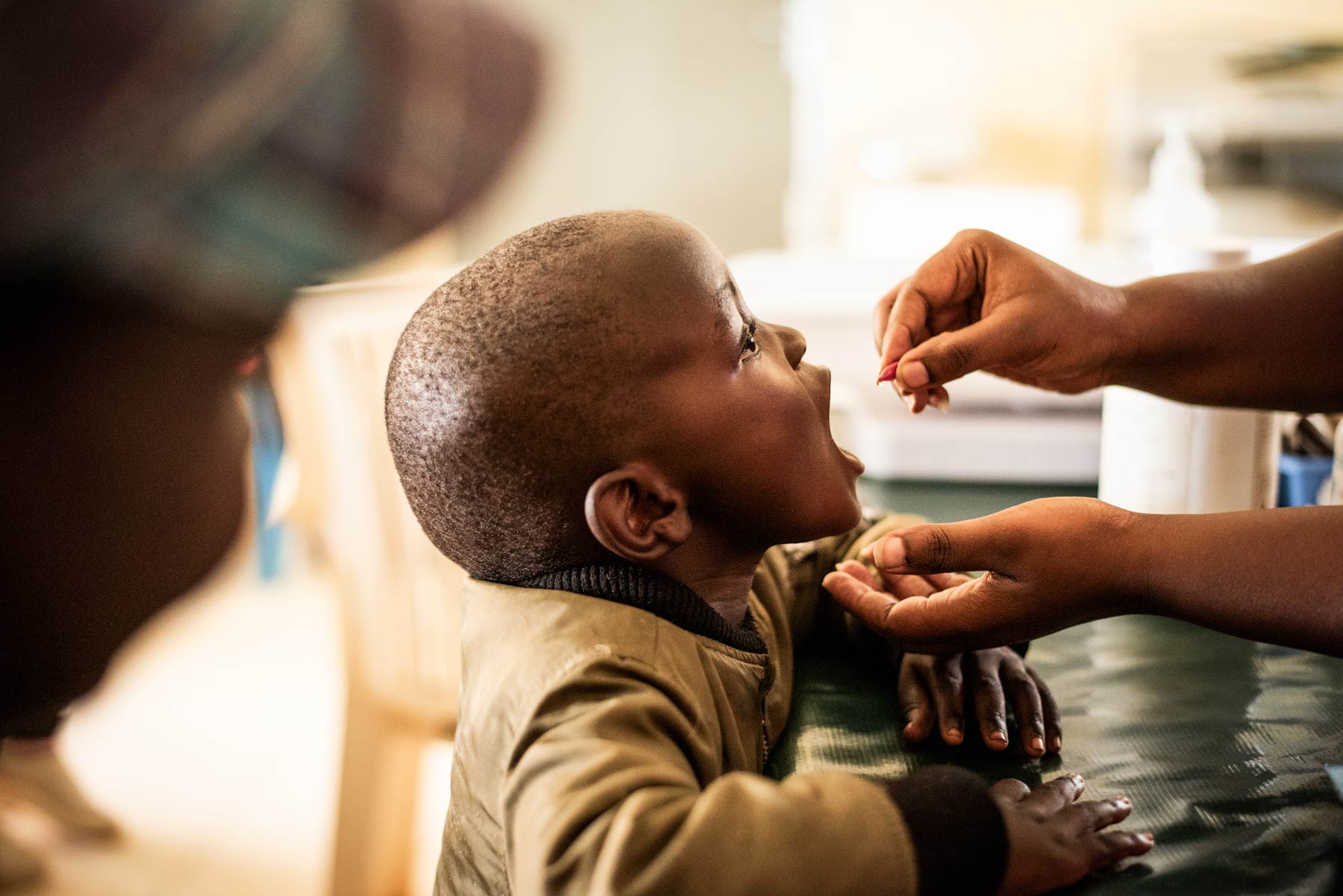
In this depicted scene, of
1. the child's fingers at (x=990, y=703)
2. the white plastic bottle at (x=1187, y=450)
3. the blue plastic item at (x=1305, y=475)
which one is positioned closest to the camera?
the child's fingers at (x=990, y=703)

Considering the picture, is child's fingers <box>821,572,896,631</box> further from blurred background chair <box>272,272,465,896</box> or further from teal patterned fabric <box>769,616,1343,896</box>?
blurred background chair <box>272,272,465,896</box>

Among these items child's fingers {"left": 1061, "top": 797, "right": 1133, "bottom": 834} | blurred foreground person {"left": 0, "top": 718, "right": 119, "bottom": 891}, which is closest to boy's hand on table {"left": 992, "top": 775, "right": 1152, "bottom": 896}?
child's fingers {"left": 1061, "top": 797, "right": 1133, "bottom": 834}

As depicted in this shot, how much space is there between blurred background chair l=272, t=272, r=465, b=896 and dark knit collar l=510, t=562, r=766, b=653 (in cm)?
82

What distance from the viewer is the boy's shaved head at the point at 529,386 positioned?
0.61 meters

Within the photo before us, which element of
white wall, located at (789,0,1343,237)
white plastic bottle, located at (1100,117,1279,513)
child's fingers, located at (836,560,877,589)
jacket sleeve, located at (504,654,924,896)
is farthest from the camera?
white wall, located at (789,0,1343,237)

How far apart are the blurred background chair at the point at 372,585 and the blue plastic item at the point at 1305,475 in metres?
1.06

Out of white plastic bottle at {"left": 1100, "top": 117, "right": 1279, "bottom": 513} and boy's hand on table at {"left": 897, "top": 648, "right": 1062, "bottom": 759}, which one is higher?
white plastic bottle at {"left": 1100, "top": 117, "right": 1279, "bottom": 513}

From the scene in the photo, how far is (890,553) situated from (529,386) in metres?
0.25

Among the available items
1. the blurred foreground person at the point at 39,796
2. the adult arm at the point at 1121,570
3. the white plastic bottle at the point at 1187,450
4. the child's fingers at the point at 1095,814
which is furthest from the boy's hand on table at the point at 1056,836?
the blurred foreground person at the point at 39,796

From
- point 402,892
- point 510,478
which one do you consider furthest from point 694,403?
point 402,892

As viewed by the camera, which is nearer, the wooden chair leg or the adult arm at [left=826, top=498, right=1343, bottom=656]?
the adult arm at [left=826, top=498, right=1343, bottom=656]

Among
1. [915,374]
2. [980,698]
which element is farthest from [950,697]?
[915,374]

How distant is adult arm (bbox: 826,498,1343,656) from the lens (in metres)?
0.60

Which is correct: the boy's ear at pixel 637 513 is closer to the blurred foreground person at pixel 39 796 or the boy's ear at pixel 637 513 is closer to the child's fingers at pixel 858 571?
the child's fingers at pixel 858 571
